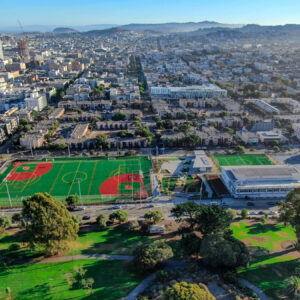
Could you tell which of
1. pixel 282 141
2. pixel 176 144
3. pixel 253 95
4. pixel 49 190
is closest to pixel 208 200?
pixel 176 144

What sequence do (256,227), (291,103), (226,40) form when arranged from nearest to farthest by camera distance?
(256,227) → (291,103) → (226,40)

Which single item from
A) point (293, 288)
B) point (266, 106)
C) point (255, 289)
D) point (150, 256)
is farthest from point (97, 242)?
point (266, 106)

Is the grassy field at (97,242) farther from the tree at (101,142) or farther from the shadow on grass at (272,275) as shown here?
the tree at (101,142)

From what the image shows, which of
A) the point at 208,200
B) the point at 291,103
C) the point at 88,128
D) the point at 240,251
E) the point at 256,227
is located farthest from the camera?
the point at 291,103

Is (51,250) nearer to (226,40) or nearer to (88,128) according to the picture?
(88,128)

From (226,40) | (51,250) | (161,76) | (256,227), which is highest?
(226,40)

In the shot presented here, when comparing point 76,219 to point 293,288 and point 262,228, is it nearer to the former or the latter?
point 262,228

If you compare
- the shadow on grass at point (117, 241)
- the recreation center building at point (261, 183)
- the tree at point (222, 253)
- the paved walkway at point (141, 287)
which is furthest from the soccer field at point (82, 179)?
the tree at point (222, 253)

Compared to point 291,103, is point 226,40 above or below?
above
